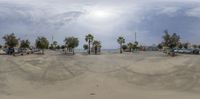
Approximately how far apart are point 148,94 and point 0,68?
14052 millimetres

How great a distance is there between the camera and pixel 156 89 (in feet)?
88.0

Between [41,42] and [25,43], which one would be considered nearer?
[41,42]

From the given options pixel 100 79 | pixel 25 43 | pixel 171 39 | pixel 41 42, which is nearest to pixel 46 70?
pixel 100 79

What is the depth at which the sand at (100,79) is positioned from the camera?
25.1m

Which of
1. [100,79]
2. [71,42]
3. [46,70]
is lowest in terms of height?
[100,79]

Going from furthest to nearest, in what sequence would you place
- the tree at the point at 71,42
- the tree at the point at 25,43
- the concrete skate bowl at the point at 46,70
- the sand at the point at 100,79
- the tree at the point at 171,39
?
1. the tree at the point at 25,43
2. the tree at the point at 71,42
3. the tree at the point at 171,39
4. the concrete skate bowl at the point at 46,70
5. the sand at the point at 100,79

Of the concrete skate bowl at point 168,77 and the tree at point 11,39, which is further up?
the tree at point 11,39

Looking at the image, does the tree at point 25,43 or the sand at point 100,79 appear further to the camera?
the tree at point 25,43

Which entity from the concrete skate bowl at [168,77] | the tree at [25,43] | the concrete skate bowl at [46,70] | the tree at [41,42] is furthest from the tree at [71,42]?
the concrete skate bowl at [168,77]

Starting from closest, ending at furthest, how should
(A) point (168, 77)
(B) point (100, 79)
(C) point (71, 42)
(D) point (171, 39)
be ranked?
1. (B) point (100, 79)
2. (A) point (168, 77)
3. (D) point (171, 39)
4. (C) point (71, 42)

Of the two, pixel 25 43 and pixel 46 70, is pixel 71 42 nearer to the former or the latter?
pixel 25 43

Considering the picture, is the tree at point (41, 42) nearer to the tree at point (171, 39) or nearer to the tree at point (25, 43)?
the tree at point (25, 43)

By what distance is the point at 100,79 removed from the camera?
28828mm

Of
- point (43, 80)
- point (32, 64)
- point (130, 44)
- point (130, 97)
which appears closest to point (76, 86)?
point (43, 80)
